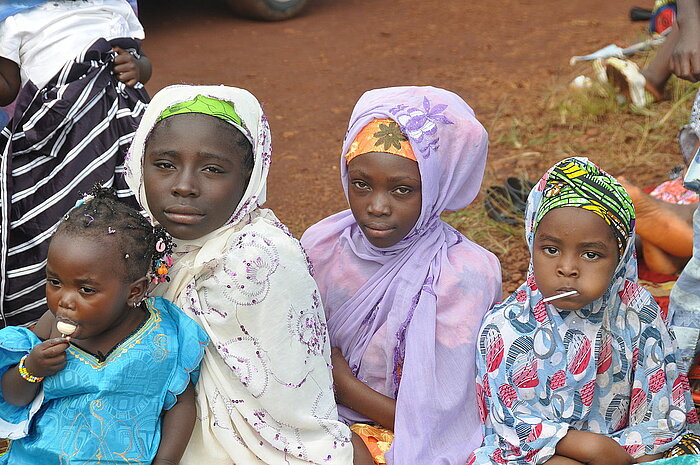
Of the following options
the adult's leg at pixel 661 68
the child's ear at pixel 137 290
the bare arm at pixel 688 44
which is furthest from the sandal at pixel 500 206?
the child's ear at pixel 137 290

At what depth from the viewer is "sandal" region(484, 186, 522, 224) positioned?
476cm

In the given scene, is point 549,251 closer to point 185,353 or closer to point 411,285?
point 411,285

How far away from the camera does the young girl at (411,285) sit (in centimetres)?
282

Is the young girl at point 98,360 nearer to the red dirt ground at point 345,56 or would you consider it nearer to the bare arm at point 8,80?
the bare arm at point 8,80

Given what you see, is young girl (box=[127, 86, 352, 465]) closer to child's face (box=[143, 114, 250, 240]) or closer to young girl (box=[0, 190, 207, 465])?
child's face (box=[143, 114, 250, 240])

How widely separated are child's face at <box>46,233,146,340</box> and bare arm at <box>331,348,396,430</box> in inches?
32.7

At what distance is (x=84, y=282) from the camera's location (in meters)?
2.40

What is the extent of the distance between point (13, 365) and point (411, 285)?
1.23 m

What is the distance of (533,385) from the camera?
8.91 ft

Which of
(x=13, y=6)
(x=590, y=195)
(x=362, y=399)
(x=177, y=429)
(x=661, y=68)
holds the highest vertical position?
(x=13, y=6)

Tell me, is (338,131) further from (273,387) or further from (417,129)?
(273,387)

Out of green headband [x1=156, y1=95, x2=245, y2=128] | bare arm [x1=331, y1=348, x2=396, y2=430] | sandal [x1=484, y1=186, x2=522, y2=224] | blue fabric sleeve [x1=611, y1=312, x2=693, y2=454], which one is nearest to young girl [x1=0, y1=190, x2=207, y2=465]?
green headband [x1=156, y1=95, x2=245, y2=128]

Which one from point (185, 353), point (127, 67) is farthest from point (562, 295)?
point (127, 67)

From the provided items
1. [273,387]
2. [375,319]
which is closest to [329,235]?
[375,319]
